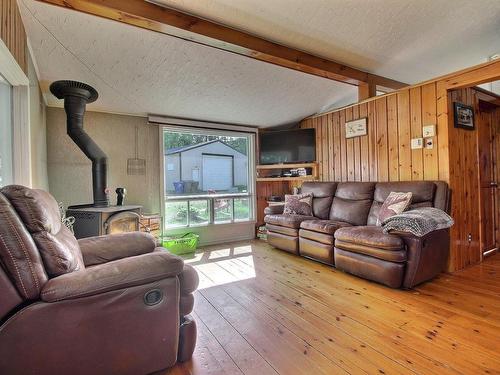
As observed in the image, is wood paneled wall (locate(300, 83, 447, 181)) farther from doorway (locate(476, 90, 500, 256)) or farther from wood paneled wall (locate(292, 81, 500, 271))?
doorway (locate(476, 90, 500, 256))

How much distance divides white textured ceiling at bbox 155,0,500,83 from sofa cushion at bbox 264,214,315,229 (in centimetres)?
205

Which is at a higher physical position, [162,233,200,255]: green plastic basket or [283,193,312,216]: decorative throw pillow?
[283,193,312,216]: decorative throw pillow

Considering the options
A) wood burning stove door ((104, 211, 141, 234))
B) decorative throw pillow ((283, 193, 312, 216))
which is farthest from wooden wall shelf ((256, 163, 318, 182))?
wood burning stove door ((104, 211, 141, 234))

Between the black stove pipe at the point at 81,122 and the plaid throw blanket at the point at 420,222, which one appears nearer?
the plaid throw blanket at the point at 420,222

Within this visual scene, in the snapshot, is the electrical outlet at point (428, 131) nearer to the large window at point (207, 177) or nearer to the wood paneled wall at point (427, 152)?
the wood paneled wall at point (427, 152)

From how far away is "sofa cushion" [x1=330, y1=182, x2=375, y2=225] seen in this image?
339cm

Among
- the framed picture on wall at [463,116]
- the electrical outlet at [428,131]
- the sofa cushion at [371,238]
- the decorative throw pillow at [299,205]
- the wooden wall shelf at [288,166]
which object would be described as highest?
the framed picture on wall at [463,116]

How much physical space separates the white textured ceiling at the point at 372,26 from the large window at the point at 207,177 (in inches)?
85.3

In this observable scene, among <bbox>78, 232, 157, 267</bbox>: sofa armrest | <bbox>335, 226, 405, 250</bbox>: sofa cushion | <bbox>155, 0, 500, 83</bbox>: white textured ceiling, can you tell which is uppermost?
<bbox>155, 0, 500, 83</bbox>: white textured ceiling

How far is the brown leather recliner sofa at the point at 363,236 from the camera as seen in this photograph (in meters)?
2.44

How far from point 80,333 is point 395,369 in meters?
1.59

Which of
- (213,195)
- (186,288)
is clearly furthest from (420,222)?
(213,195)

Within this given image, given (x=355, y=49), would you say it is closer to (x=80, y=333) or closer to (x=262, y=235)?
(x=262, y=235)

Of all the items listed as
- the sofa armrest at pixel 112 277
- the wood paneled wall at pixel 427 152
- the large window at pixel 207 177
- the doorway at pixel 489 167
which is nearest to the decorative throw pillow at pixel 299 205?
the wood paneled wall at pixel 427 152
